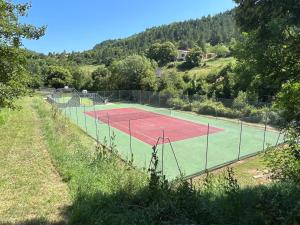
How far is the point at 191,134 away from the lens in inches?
1023

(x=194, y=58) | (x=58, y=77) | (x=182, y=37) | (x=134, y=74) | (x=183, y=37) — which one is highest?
(x=182, y=37)

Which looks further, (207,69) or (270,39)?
(207,69)

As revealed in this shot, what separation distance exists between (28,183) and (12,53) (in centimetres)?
489

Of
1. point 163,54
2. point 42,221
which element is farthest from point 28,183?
point 163,54

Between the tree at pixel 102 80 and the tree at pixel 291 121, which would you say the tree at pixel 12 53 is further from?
the tree at pixel 102 80

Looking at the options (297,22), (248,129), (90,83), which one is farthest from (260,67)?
(90,83)

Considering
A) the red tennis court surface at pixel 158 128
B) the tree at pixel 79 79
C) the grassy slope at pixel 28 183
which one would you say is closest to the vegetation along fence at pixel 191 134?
the red tennis court surface at pixel 158 128

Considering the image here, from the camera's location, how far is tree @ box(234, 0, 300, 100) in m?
6.26

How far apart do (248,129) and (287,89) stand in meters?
19.9

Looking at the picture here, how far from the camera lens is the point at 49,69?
90.6 metres

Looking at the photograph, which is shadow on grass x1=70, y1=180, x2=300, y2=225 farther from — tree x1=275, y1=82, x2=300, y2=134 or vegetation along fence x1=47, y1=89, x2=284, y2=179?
vegetation along fence x1=47, y1=89, x2=284, y2=179

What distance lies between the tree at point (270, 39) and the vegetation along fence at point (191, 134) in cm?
462

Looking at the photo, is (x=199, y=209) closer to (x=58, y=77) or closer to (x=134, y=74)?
(x=134, y=74)

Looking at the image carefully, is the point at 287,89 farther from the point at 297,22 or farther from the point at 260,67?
the point at 297,22
